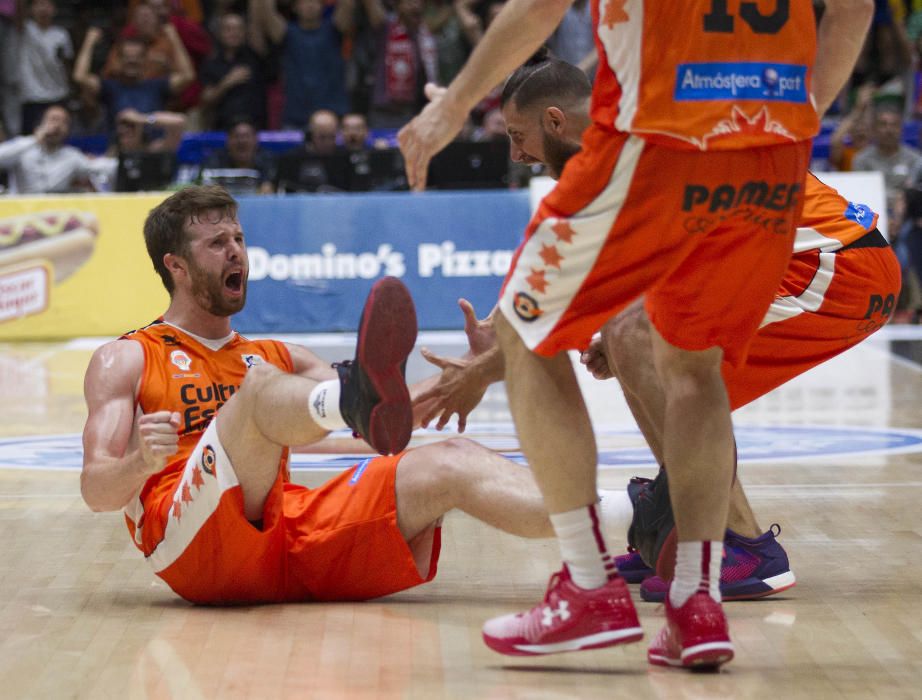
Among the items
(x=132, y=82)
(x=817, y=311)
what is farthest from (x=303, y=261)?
(x=817, y=311)

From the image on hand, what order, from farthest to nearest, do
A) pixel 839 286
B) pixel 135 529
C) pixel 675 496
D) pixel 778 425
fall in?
pixel 778 425 < pixel 839 286 < pixel 135 529 < pixel 675 496

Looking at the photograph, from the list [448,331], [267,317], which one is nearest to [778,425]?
[448,331]

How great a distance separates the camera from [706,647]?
9.28 ft

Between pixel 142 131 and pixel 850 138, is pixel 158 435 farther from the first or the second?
pixel 850 138

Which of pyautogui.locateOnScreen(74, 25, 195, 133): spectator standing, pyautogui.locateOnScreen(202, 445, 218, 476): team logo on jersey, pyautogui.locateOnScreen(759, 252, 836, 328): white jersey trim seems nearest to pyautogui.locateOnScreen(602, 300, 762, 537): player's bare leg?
pyautogui.locateOnScreen(759, 252, 836, 328): white jersey trim

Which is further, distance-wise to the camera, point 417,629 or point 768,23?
point 417,629

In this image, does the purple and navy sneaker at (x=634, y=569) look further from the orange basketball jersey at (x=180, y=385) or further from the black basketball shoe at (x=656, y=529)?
the orange basketball jersey at (x=180, y=385)

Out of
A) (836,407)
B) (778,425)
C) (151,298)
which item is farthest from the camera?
(151,298)

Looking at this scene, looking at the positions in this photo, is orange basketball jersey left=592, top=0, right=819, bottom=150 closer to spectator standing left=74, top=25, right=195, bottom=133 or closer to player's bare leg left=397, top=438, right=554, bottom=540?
player's bare leg left=397, top=438, right=554, bottom=540

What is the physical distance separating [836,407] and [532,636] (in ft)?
16.2

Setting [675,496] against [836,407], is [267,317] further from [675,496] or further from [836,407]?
[675,496]

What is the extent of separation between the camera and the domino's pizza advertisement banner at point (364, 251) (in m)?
11.2

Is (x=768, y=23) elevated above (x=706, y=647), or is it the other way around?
(x=768, y=23)

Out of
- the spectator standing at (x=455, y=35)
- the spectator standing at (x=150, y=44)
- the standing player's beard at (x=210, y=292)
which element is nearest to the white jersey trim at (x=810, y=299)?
the standing player's beard at (x=210, y=292)
